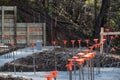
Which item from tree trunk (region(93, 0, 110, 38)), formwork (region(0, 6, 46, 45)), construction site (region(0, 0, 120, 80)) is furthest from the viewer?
tree trunk (region(93, 0, 110, 38))

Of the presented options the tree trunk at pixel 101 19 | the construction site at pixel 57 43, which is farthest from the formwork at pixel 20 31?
the tree trunk at pixel 101 19

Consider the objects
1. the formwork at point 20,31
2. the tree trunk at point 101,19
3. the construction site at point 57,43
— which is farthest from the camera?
the tree trunk at point 101,19

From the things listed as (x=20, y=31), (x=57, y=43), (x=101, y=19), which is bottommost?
(x=57, y=43)

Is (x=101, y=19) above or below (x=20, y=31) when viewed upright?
above

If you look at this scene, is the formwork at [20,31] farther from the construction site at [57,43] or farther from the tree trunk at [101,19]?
the tree trunk at [101,19]

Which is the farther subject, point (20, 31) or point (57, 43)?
point (57, 43)

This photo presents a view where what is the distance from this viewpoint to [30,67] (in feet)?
34.2

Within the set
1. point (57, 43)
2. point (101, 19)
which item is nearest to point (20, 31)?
point (57, 43)

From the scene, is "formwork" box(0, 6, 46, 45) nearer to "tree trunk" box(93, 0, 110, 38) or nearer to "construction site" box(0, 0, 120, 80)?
"construction site" box(0, 0, 120, 80)

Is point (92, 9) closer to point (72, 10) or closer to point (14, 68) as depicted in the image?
point (72, 10)

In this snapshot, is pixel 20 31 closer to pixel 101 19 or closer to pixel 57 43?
pixel 57 43

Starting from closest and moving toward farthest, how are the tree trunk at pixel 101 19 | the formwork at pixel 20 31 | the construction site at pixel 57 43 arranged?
1. the construction site at pixel 57 43
2. the formwork at pixel 20 31
3. the tree trunk at pixel 101 19

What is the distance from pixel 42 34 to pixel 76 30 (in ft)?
16.7

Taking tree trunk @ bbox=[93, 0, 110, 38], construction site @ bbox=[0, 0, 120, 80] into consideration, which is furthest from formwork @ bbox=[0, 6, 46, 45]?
tree trunk @ bbox=[93, 0, 110, 38]
